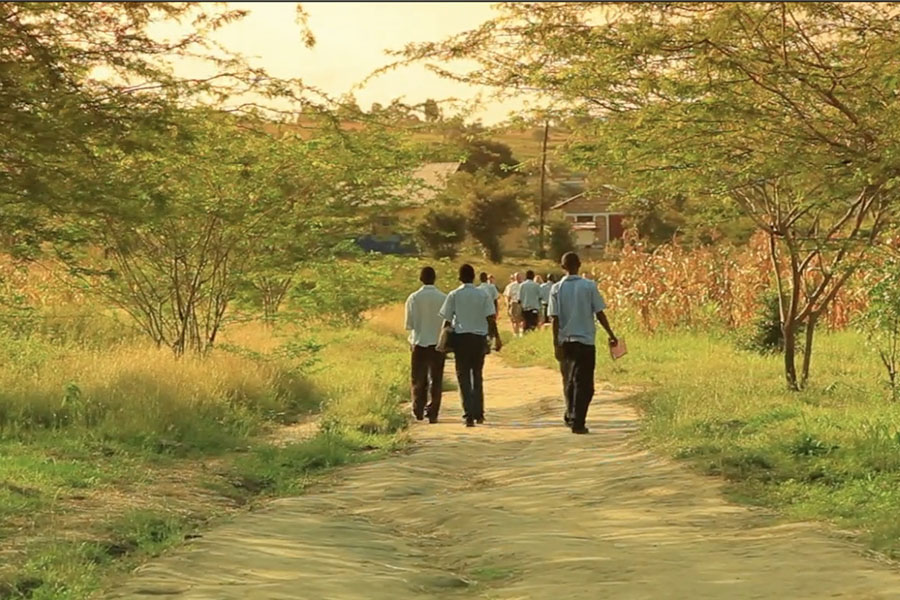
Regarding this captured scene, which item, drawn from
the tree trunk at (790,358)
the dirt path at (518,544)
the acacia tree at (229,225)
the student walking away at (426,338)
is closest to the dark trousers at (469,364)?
the student walking away at (426,338)

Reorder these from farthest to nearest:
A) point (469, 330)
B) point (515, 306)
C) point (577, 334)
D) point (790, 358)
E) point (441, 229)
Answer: point (441, 229), point (515, 306), point (790, 358), point (469, 330), point (577, 334)

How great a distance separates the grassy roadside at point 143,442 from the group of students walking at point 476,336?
2.53ft

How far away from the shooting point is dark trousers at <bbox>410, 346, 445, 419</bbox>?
45.2 feet

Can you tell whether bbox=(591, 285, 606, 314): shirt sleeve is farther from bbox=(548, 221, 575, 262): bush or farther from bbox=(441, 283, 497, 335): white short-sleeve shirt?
bbox=(548, 221, 575, 262): bush

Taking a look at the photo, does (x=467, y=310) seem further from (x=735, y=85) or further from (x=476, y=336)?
(x=735, y=85)

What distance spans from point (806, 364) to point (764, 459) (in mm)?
5568

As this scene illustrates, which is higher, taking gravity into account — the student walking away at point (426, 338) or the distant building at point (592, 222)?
the distant building at point (592, 222)

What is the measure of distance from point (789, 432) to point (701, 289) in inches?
576

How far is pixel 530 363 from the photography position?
74.4 feet

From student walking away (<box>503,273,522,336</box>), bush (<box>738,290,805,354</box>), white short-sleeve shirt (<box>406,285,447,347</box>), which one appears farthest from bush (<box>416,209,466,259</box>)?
white short-sleeve shirt (<box>406,285,447,347</box>)

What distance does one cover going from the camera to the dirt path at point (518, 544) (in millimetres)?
5805

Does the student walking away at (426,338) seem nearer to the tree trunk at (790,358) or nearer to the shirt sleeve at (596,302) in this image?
the shirt sleeve at (596,302)

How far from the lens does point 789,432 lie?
1056 centimetres

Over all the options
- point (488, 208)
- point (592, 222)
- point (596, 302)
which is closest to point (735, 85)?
point (596, 302)
